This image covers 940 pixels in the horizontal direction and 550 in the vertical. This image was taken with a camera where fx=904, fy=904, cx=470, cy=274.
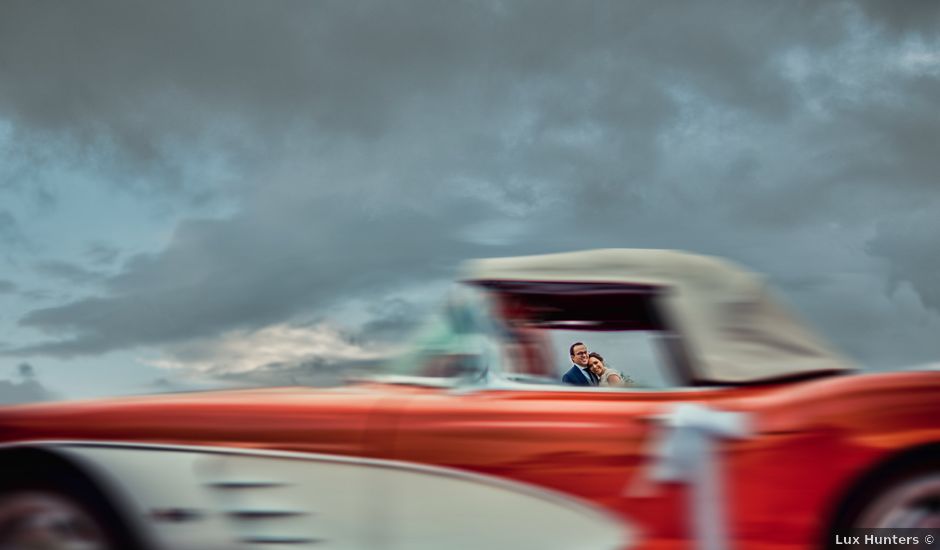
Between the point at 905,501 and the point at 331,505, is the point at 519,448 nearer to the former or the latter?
the point at 331,505

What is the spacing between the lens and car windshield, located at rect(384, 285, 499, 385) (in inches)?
130

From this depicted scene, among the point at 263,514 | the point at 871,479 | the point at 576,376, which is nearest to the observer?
the point at 871,479

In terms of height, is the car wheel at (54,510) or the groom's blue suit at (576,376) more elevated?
the groom's blue suit at (576,376)

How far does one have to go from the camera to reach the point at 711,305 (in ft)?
10.8

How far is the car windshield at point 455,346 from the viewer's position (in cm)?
331

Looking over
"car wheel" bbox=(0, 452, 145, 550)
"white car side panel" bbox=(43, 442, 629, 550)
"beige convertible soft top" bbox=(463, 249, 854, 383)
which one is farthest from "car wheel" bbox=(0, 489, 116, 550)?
"beige convertible soft top" bbox=(463, 249, 854, 383)

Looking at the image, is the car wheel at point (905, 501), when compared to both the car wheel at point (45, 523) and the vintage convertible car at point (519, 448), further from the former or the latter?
the car wheel at point (45, 523)

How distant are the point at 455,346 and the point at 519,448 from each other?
535mm

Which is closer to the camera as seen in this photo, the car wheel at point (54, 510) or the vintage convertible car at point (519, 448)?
the vintage convertible car at point (519, 448)

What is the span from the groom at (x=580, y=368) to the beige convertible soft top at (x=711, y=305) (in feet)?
2.94

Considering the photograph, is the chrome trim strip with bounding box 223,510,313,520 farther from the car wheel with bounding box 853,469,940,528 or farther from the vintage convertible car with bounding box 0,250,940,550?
the car wheel with bounding box 853,469,940,528

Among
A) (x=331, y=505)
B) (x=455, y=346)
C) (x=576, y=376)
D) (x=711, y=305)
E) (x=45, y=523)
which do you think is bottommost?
(x=45, y=523)

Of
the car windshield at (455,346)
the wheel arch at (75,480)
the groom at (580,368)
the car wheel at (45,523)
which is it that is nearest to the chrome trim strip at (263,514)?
the wheel arch at (75,480)

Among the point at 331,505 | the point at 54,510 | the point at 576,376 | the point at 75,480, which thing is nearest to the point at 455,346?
the point at 331,505
